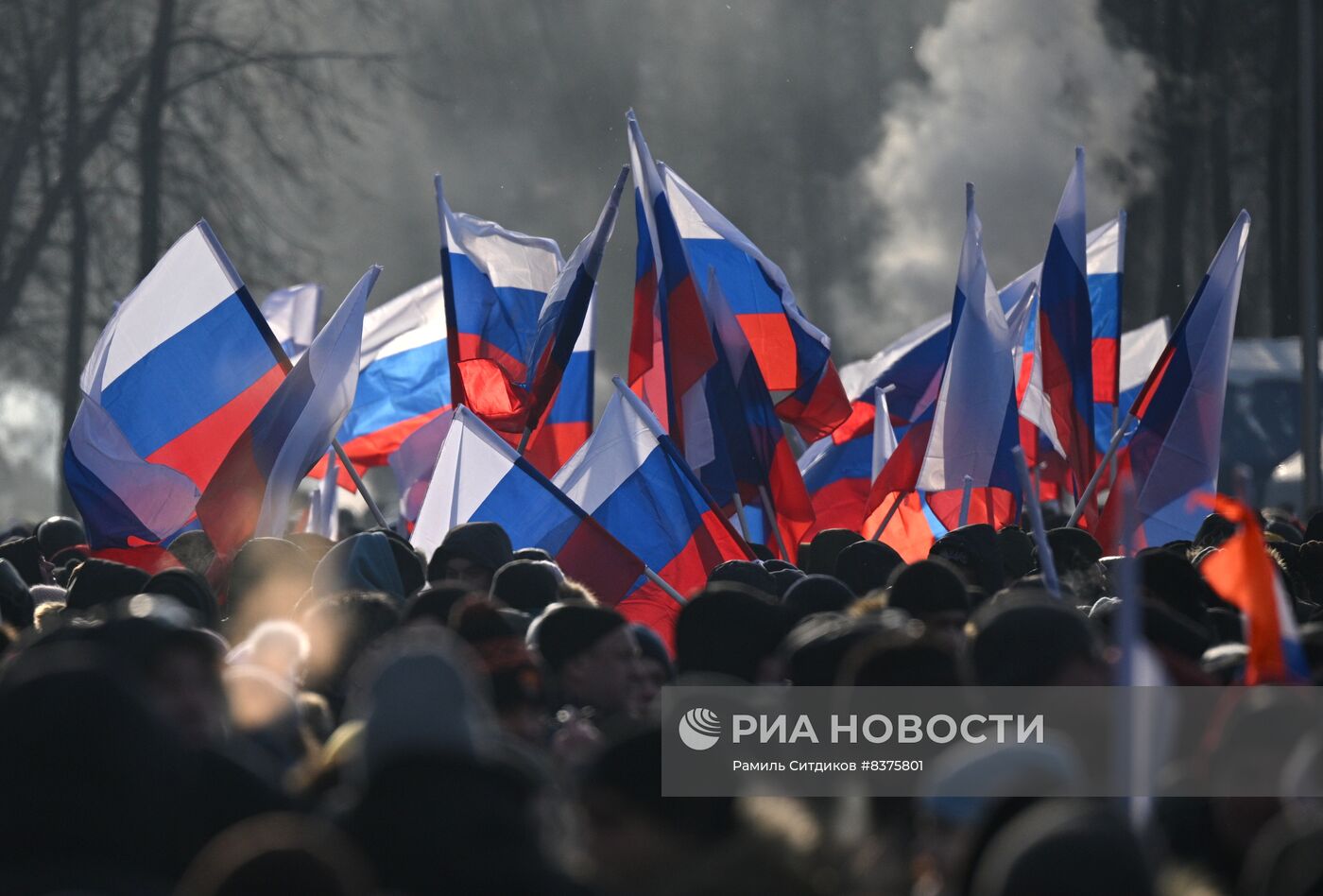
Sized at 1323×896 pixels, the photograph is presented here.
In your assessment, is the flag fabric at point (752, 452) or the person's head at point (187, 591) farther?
the flag fabric at point (752, 452)

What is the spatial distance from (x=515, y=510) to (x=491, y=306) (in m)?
2.21

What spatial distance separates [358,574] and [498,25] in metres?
19.1

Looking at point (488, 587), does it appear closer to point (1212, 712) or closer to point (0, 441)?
point (1212, 712)

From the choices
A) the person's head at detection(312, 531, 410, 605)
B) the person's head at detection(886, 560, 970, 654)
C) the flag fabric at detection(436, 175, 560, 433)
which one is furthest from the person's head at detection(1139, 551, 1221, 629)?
the flag fabric at detection(436, 175, 560, 433)

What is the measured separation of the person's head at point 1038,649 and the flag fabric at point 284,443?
13.1 feet

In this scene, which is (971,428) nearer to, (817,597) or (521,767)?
(817,597)

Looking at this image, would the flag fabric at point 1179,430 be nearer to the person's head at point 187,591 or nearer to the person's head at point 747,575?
the person's head at point 747,575

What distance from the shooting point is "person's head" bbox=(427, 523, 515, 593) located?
556 centimetres

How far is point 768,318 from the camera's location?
348 inches

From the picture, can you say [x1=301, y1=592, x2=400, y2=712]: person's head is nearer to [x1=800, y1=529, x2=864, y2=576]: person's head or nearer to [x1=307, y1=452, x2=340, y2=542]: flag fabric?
[x1=800, y1=529, x2=864, y2=576]: person's head

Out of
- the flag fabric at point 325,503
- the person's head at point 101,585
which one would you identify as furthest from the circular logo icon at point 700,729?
the flag fabric at point 325,503

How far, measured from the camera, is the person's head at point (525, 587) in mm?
5066

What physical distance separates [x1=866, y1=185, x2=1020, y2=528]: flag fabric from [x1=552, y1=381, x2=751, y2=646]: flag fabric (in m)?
1.10

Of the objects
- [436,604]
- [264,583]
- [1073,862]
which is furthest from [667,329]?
[1073,862]
